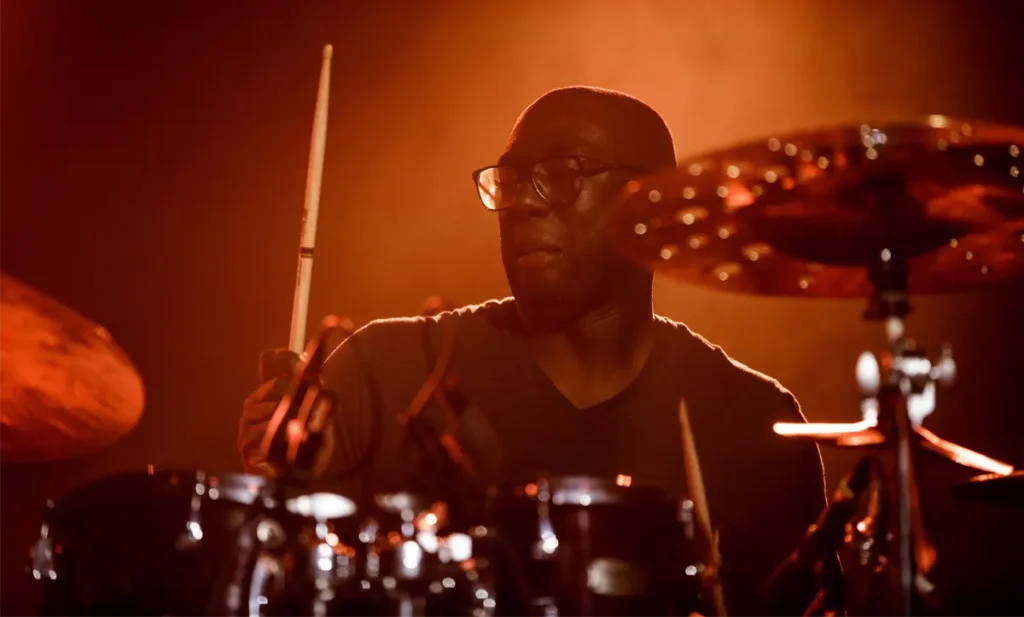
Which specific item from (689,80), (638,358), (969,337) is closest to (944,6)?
(689,80)

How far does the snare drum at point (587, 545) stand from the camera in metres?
1.47

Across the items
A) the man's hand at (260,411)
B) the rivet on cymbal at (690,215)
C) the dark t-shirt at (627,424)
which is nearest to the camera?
the rivet on cymbal at (690,215)

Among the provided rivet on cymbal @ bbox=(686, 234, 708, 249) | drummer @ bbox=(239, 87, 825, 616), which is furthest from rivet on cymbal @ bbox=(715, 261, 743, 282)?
drummer @ bbox=(239, 87, 825, 616)

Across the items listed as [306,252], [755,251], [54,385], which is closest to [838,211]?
[755,251]

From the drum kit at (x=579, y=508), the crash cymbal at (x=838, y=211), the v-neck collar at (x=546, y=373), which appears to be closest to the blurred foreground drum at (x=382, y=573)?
the drum kit at (x=579, y=508)

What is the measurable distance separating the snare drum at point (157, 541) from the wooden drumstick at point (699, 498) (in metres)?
0.99

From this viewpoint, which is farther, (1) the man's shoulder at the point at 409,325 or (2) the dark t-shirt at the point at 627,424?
(1) the man's shoulder at the point at 409,325

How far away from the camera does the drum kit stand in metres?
1.37

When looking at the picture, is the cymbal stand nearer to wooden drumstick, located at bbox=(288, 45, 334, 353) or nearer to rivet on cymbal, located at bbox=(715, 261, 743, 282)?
rivet on cymbal, located at bbox=(715, 261, 743, 282)

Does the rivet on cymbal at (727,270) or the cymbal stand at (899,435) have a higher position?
the rivet on cymbal at (727,270)

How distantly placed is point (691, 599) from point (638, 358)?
33.0 inches

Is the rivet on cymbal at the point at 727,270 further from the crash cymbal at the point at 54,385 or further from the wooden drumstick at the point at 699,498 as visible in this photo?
the crash cymbal at the point at 54,385

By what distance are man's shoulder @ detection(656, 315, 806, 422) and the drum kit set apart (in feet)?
2.52

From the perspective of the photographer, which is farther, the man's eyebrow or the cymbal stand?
the man's eyebrow
